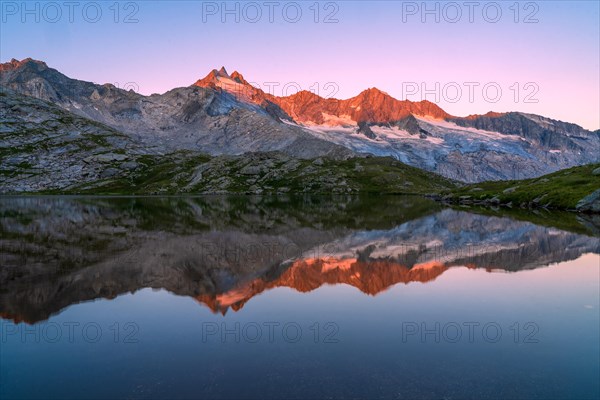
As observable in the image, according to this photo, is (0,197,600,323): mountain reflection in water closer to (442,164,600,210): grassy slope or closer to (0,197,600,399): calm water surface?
(0,197,600,399): calm water surface

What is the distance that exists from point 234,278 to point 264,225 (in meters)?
44.7

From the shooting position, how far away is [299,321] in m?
26.5

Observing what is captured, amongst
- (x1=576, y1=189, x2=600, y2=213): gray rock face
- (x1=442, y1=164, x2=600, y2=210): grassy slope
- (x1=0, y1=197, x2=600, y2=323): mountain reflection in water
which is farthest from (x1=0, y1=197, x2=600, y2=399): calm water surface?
(x1=442, y1=164, x2=600, y2=210): grassy slope

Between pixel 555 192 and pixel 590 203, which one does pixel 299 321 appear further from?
pixel 555 192

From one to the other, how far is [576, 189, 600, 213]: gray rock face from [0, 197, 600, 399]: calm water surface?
220 ft

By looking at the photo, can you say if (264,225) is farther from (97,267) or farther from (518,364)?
(518,364)

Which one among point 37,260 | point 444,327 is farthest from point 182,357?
point 37,260

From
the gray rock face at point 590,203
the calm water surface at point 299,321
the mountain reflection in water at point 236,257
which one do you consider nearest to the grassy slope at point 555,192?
the gray rock face at point 590,203

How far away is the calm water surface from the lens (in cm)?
1805

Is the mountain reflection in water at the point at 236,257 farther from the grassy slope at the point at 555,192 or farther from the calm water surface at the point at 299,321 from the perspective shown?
the grassy slope at the point at 555,192

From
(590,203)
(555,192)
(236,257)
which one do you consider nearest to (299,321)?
(236,257)

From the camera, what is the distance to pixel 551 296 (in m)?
32.6

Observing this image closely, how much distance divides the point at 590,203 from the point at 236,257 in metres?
105

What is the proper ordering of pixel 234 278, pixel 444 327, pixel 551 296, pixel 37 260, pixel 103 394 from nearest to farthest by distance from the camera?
pixel 103 394, pixel 444 327, pixel 551 296, pixel 234 278, pixel 37 260
